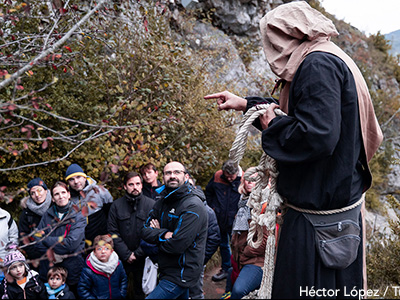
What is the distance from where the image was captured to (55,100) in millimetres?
5121

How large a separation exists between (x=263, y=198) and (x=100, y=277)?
8.66ft

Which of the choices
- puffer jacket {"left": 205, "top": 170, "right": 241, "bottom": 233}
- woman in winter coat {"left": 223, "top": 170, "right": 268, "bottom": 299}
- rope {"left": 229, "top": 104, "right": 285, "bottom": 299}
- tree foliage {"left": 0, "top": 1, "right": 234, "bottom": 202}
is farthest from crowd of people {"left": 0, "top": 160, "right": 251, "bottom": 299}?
rope {"left": 229, "top": 104, "right": 285, "bottom": 299}

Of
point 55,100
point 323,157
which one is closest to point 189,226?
point 323,157

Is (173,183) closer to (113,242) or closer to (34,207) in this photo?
(113,242)

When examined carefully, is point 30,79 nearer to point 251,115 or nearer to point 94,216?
point 94,216

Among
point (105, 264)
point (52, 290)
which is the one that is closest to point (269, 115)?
point (105, 264)

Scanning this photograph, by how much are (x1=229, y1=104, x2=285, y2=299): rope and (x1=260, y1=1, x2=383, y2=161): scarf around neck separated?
260mm

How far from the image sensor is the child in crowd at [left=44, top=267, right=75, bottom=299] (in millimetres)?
3658

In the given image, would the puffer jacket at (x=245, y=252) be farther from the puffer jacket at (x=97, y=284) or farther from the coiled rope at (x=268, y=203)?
the coiled rope at (x=268, y=203)

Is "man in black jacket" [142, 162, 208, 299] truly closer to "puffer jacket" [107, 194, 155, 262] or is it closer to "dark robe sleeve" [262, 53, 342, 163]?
"puffer jacket" [107, 194, 155, 262]

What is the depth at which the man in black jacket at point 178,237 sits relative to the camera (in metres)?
3.39

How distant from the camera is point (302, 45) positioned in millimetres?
1690

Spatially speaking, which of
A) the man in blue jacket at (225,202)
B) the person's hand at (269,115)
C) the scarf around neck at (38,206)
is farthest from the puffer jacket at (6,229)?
the person's hand at (269,115)

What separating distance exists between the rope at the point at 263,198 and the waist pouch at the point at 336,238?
20cm
